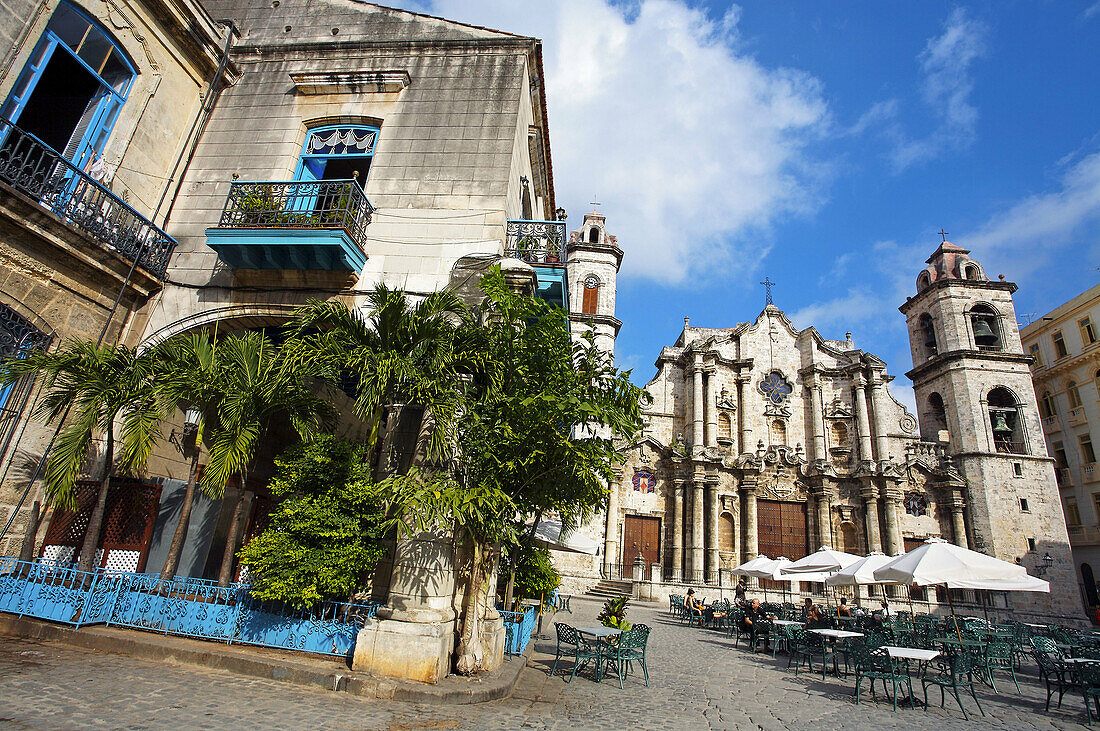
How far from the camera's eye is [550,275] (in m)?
10.2

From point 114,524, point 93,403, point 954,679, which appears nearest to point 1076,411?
point 954,679

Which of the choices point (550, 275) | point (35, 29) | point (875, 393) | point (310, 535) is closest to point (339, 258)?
point (550, 275)

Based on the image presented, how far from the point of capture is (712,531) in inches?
1085

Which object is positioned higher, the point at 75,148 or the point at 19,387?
the point at 75,148

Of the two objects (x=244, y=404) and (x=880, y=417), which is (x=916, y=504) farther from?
(x=244, y=404)

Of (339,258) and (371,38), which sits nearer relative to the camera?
(339,258)

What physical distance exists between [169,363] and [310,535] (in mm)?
3139

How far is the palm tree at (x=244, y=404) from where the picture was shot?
708 centimetres

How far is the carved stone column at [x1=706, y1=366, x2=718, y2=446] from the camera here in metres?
29.6

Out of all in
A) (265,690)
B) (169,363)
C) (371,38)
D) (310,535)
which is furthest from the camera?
(371,38)

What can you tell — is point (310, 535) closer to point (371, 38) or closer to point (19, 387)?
point (19, 387)

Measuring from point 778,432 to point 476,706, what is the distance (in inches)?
1163

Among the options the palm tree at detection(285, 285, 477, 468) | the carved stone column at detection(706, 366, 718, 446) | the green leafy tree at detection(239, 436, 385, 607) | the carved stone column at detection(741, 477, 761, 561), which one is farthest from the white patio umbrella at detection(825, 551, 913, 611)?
the carved stone column at detection(706, 366, 718, 446)

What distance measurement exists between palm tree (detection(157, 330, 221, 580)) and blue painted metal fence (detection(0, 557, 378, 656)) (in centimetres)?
46
